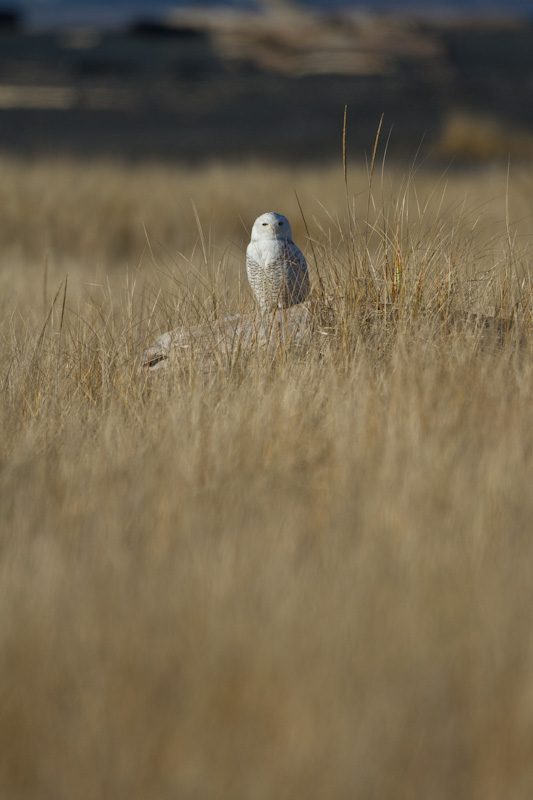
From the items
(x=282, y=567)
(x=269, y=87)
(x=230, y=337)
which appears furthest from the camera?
(x=269, y=87)

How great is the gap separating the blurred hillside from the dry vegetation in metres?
5.76

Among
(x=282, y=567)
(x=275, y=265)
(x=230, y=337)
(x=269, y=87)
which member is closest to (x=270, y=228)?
(x=275, y=265)

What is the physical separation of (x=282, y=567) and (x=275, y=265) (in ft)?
4.67

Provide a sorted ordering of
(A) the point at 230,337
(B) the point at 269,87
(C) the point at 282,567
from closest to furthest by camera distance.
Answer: (C) the point at 282,567 < (A) the point at 230,337 < (B) the point at 269,87

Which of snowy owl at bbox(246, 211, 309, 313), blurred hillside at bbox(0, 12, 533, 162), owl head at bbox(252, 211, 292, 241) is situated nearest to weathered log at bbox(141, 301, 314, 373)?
snowy owl at bbox(246, 211, 309, 313)

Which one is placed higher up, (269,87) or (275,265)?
(269,87)

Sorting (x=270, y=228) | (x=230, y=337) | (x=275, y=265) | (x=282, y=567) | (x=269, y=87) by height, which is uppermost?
(x=269, y=87)

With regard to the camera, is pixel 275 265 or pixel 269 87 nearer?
pixel 275 265

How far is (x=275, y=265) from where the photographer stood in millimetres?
2510

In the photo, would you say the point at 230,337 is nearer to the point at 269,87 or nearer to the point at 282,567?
the point at 282,567

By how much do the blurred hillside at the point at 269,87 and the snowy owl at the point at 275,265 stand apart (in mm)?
5182

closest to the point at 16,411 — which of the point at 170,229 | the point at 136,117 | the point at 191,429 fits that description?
the point at 191,429

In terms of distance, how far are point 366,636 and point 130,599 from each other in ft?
1.14

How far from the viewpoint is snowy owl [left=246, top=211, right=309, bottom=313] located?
251cm
